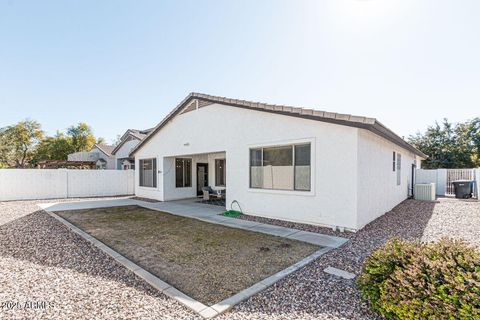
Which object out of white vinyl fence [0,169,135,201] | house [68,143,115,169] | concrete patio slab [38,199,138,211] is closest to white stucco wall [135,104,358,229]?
concrete patio slab [38,199,138,211]

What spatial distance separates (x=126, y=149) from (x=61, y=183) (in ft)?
34.4

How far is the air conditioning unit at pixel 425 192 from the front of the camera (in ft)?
47.0

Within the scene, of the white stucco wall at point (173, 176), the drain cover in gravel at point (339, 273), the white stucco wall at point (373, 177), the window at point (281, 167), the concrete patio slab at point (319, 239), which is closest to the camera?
the drain cover in gravel at point (339, 273)

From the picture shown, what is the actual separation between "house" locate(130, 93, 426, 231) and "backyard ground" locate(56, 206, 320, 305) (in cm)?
186

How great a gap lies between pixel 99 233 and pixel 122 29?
9.10 metres

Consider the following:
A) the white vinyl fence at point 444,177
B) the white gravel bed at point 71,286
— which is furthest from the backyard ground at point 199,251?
the white vinyl fence at point 444,177

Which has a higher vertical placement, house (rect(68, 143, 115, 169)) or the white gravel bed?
house (rect(68, 143, 115, 169))

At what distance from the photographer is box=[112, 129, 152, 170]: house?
79.0 feet

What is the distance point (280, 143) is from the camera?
816cm

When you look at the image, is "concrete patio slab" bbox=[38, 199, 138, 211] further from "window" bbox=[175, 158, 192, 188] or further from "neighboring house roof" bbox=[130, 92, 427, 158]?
"neighboring house roof" bbox=[130, 92, 427, 158]

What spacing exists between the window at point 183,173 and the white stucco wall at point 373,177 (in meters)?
10.2

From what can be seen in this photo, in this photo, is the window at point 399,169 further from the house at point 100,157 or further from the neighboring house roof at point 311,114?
the house at point 100,157

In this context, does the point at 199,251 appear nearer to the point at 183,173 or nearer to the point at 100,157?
the point at 183,173

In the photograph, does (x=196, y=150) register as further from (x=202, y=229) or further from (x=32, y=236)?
(x=32, y=236)
